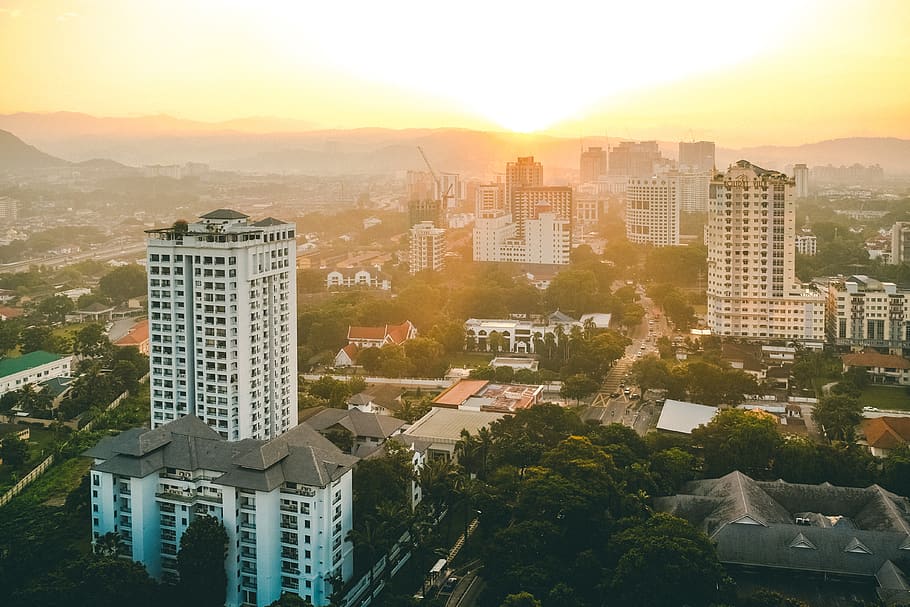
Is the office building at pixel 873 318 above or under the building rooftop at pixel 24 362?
above

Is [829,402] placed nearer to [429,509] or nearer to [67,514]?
[429,509]

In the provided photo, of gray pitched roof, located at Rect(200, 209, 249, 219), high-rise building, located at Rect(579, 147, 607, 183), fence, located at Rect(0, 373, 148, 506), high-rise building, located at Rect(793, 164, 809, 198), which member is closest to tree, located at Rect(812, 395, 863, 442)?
gray pitched roof, located at Rect(200, 209, 249, 219)

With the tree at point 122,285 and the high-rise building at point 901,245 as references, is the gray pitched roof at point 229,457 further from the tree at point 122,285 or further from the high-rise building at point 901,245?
the high-rise building at point 901,245

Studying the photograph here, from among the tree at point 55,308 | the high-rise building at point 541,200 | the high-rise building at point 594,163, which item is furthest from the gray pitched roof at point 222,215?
the high-rise building at point 594,163

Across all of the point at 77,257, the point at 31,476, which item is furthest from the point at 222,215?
the point at 77,257

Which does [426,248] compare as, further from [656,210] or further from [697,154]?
[697,154]

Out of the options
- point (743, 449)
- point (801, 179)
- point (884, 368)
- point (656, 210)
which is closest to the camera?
point (743, 449)
